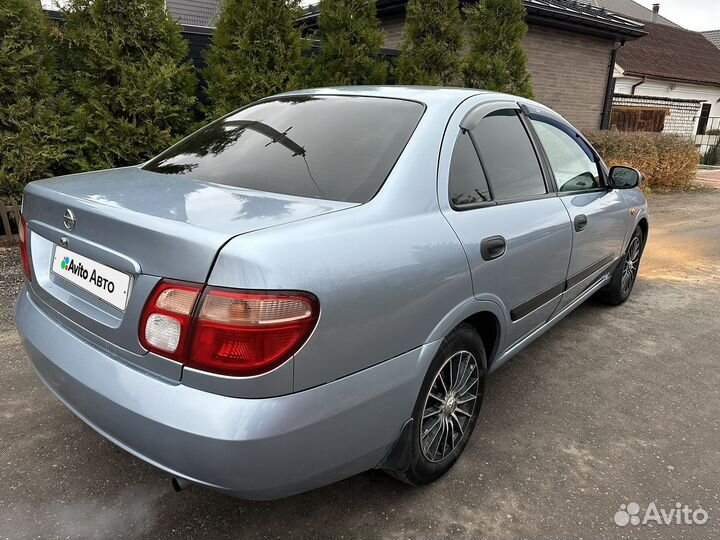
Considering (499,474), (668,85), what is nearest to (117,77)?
(499,474)

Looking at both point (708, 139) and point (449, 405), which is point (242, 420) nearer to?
point (449, 405)

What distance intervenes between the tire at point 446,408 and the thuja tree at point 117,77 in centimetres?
477

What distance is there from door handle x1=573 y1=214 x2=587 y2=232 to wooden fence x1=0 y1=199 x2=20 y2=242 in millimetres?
5249

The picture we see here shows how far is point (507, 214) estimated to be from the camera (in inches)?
96.8

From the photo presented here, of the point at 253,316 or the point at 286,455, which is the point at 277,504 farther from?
the point at 253,316

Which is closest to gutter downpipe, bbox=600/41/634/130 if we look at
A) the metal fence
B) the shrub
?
the shrub

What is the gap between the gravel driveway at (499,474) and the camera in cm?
204

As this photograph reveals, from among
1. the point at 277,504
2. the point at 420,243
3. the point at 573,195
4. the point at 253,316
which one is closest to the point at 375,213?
the point at 420,243

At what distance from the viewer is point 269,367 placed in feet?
4.92

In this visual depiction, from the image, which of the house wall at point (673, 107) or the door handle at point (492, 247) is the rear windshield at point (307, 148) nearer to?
the door handle at point (492, 247)

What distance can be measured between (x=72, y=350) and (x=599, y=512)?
214cm

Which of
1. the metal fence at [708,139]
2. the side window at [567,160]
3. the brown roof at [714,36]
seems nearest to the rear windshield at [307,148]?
the side window at [567,160]

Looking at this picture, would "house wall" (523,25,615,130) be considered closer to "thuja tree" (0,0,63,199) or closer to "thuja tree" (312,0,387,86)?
"thuja tree" (312,0,387,86)

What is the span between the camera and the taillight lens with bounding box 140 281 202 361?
4.99 ft
